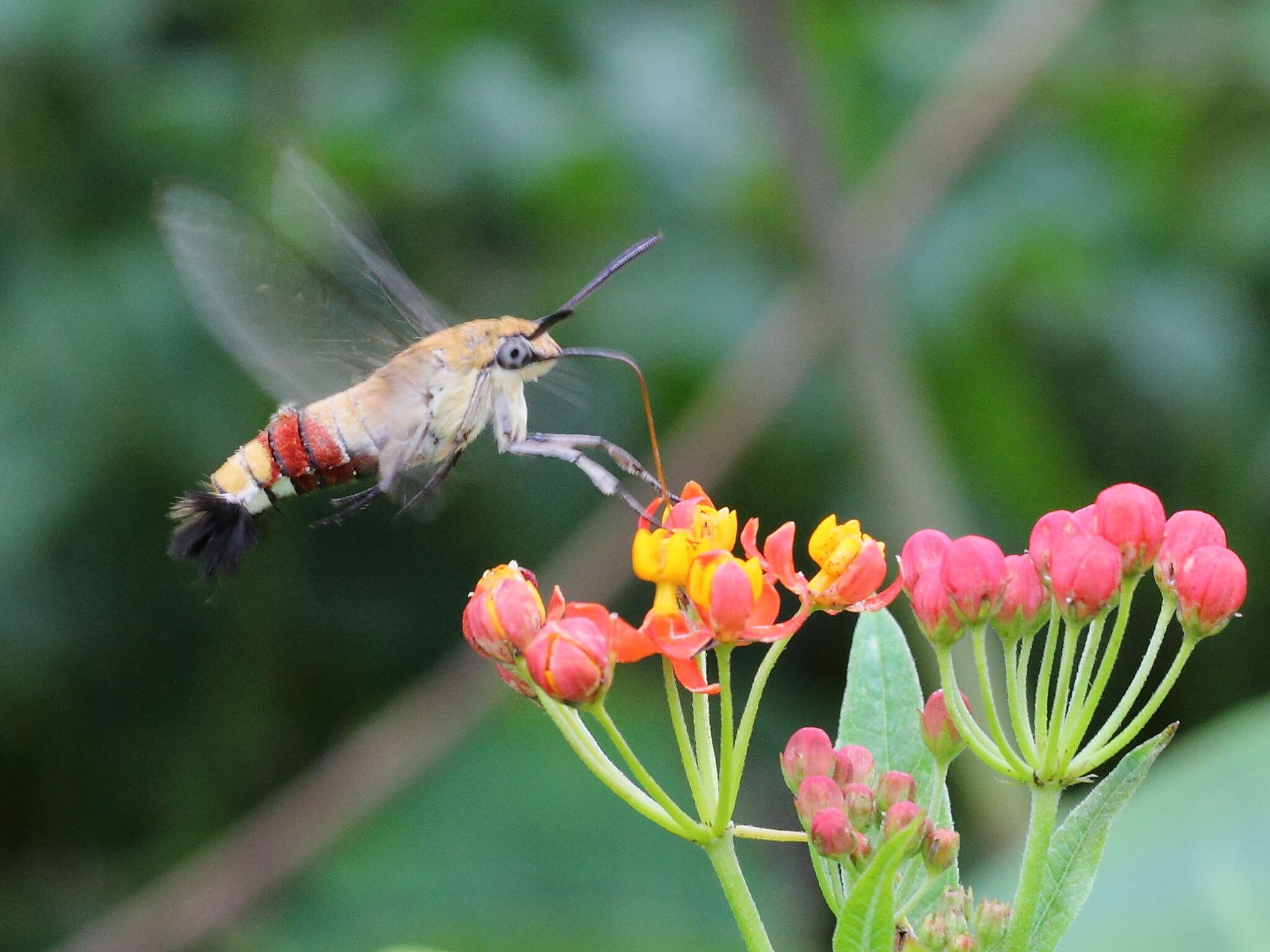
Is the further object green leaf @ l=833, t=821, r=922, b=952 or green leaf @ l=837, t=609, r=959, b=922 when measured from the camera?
green leaf @ l=837, t=609, r=959, b=922

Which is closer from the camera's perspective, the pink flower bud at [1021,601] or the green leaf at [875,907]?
the green leaf at [875,907]

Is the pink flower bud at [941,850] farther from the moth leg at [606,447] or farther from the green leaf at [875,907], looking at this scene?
the moth leg at [606,447]

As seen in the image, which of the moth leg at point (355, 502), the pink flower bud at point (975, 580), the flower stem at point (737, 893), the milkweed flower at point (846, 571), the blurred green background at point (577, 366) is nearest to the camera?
the flower stem at point (737, 893)

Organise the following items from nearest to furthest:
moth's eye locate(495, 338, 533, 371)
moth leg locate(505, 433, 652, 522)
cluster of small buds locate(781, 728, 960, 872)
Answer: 1. cluster of small buds locate(781, 728, 960, 872)
2. moth leg locate(505, 433, 652, 522)
3. moth's eye locate(495, 338, 533, 371)

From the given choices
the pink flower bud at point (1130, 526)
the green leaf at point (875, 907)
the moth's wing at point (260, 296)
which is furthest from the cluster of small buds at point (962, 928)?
the moth's wing at point (260, 296)

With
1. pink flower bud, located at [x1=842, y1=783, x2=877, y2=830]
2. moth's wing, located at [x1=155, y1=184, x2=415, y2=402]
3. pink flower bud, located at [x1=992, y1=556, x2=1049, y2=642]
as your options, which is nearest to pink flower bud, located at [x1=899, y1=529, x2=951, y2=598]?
pink flower bud, located at [x1=992, y1=556, x2=1049, y2=642]

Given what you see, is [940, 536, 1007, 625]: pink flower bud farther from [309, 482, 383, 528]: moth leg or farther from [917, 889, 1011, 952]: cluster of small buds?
[309, 482, 383, 528]: moth leg

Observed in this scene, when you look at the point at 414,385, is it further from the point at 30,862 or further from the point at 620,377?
the point at 30,862
